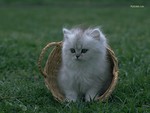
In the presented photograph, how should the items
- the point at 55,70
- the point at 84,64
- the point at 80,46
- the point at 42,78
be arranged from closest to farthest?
1. the point at 80,46
2. the point at 84,64
3. the point at 55,70
4. the point at 42,78

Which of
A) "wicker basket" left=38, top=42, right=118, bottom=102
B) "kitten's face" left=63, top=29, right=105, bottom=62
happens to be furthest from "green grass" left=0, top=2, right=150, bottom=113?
"kitten's face" left=63, top=29, right=105, bottom=62

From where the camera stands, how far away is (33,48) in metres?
7.84

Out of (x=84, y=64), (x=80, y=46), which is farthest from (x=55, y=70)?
(x=80, y=46)

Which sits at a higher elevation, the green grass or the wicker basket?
the wicker basket

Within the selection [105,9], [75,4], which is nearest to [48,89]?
[105,9]

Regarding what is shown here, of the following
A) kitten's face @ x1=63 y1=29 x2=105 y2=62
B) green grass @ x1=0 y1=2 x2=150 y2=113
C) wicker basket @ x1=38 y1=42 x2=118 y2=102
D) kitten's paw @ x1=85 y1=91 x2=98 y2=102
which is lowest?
green grass @ x1=0 y1=2 x2=150 y2=113

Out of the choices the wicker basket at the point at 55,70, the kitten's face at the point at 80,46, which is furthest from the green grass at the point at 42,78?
the kitten's face at the point at 80,46

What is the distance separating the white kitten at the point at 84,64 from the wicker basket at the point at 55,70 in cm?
10

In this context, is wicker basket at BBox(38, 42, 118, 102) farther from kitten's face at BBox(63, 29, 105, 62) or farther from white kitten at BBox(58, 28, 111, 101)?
kitten's face at BBox(63, 29, 105, 62)

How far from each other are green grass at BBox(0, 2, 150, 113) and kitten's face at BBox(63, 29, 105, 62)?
1.68 ft

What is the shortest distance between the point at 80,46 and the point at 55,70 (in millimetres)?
774

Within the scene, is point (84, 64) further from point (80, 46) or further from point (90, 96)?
point (90, 96)

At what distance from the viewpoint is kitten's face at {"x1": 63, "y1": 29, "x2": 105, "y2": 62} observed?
4.59 m

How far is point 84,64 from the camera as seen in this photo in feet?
15.5
